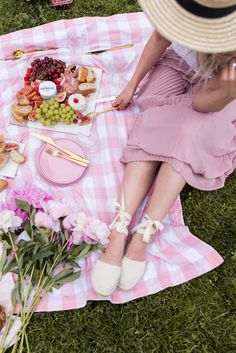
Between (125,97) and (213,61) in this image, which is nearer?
(213,61)

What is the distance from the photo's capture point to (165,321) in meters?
2.12

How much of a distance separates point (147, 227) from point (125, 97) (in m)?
0.72

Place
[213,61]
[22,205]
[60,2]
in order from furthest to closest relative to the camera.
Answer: [60,2] → [22,205] → [213,61]

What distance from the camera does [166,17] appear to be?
55.8 inches

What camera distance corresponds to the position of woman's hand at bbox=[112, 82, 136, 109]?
233cm

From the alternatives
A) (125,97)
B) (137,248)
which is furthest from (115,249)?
(125,97)

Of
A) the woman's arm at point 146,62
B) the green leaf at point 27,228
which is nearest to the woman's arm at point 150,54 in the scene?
the woman's arm at point 146,62

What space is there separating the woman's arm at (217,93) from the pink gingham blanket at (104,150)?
1.85 feet

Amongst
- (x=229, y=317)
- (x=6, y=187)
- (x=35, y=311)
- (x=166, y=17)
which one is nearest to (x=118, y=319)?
(x=35, y=311)

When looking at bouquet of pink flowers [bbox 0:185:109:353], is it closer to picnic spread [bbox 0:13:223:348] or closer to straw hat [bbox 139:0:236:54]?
picnic spread [bbox 0:13:223:348]

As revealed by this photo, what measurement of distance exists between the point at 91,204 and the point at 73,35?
102 centimetres

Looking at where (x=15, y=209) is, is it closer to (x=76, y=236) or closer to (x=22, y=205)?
(x=22, y=205)

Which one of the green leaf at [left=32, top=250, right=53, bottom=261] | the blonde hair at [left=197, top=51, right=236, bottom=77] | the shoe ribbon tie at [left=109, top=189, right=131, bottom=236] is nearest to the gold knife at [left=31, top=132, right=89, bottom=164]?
the shoe ribbon tie at [left=109, top=189, right=131, bottom=236]

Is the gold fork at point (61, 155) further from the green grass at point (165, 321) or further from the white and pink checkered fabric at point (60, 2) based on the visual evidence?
the white and pink checkered fabric at point (60, 2)
